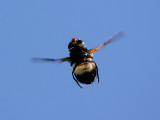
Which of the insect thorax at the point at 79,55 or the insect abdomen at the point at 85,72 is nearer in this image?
the insect abdomen at the point at 85,72

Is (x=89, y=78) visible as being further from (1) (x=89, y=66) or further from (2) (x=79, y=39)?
(2) (x=79, y=39)

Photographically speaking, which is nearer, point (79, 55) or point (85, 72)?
point (85, 72)

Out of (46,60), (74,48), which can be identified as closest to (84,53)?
(74,48)

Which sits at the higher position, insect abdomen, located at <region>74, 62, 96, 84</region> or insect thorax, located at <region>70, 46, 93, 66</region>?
insect thorax, located at <region>70, 46, 93, 66</region>

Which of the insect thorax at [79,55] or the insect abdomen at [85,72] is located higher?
the insect thorax at [79,55]

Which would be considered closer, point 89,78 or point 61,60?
point 89,78

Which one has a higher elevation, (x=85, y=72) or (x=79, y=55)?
(x=79, y=55)

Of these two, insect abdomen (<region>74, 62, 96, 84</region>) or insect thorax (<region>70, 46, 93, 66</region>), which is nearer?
insect abdomen (<region>74, 62, 96, 84</region>)

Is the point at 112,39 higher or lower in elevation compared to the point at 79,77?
higher
